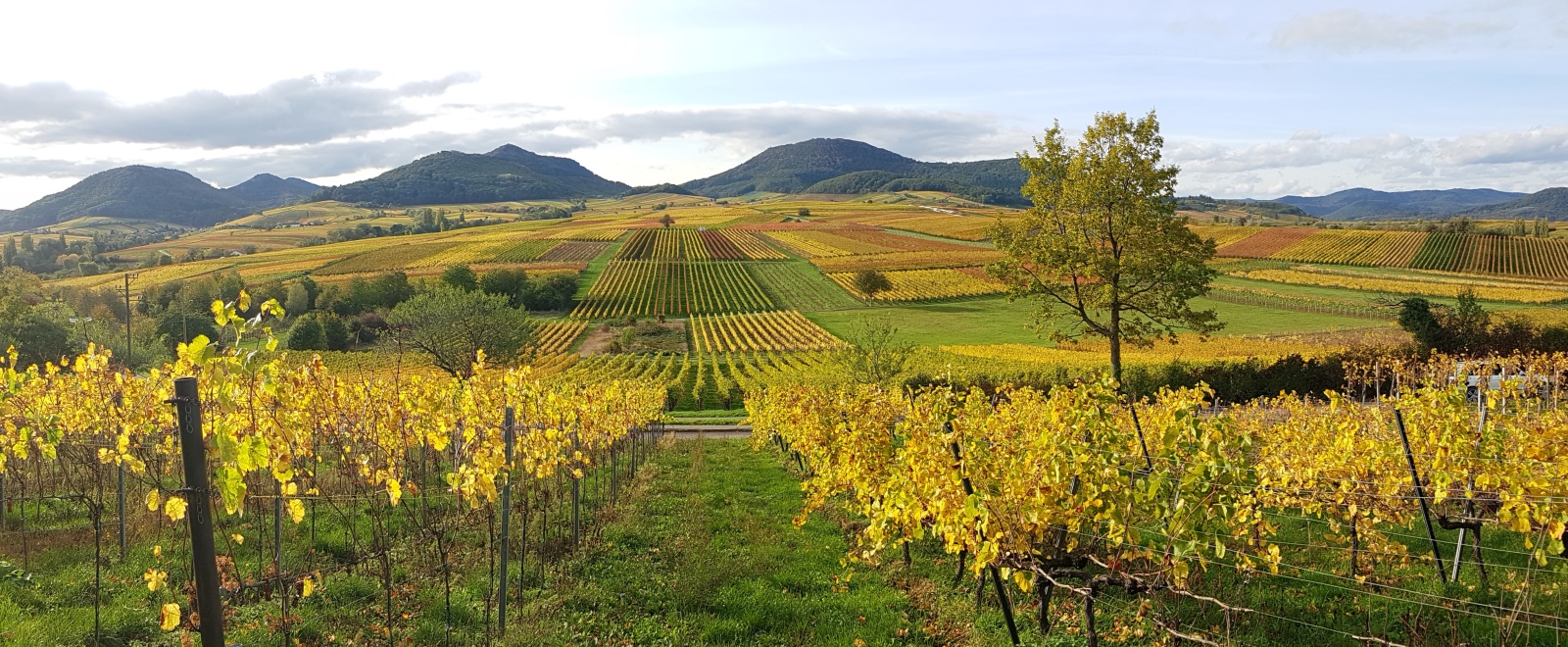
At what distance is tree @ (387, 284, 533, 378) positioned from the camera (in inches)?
1694

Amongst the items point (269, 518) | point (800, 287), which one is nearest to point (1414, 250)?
point (800, 287)

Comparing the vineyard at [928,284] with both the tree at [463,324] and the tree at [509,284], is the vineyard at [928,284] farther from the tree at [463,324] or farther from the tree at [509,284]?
the tree at [463,324]

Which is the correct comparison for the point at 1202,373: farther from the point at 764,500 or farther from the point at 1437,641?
the point at 1437,641

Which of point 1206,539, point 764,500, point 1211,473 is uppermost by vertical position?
point 1211,473

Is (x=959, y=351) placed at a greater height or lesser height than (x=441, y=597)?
lesser

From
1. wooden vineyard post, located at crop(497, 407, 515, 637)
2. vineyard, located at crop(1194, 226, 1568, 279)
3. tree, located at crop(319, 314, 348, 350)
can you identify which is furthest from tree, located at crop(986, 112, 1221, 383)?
vineyard, located at crop(1194, 226, 1568, 279)

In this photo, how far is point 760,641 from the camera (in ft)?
23.9

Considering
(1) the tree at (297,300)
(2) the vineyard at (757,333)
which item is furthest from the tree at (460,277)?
(2) the vineyard at (757,333)

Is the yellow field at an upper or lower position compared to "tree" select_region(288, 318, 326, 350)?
upper

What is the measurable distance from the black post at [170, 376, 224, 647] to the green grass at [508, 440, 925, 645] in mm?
2933

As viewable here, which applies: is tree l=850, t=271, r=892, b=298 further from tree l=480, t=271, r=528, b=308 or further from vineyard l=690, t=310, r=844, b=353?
tree l=480, t=271, r=528, b=308

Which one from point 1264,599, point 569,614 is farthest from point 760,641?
point 1264,599

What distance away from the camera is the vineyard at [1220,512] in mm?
5109

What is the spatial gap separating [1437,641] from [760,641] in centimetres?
596
